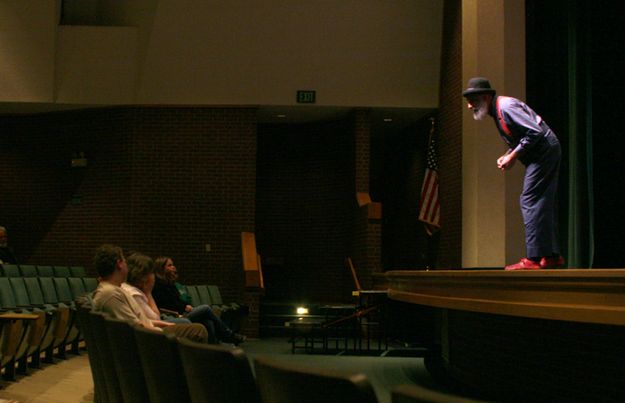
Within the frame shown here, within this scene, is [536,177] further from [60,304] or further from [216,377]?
[60,304]

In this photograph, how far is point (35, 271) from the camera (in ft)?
28.6

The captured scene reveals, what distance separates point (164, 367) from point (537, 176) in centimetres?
302

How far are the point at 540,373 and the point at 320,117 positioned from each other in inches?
324

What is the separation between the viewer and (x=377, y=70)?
36.4ft

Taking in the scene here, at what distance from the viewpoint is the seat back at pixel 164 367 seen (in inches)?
62.7

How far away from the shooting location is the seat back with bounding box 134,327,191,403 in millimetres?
1594

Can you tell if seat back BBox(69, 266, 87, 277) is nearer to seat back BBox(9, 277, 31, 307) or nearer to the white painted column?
seat back BBox(9, 277, 31, 307)

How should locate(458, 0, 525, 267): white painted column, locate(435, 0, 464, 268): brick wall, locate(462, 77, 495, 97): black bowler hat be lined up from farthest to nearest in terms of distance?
locate(435, 0, 464, 268): brick wall → locate(458, 0, 525, 267): white painted column → locate(462, 77, 495, 97): black bowler hat

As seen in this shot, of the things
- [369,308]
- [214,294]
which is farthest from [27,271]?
[369,308]

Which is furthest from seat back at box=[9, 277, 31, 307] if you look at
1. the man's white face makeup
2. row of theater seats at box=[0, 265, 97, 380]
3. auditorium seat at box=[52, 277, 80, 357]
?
the man's white face makeup

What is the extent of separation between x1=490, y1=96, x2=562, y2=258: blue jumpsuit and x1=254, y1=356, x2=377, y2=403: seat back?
3.34 metres

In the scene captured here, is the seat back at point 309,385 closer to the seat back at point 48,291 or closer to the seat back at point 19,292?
the seat back at point 19,292

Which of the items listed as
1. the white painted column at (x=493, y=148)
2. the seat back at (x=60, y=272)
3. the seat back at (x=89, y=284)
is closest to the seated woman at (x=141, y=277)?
the seat back at (x=89, y=284)

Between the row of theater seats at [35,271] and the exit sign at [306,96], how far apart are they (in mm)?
3727
